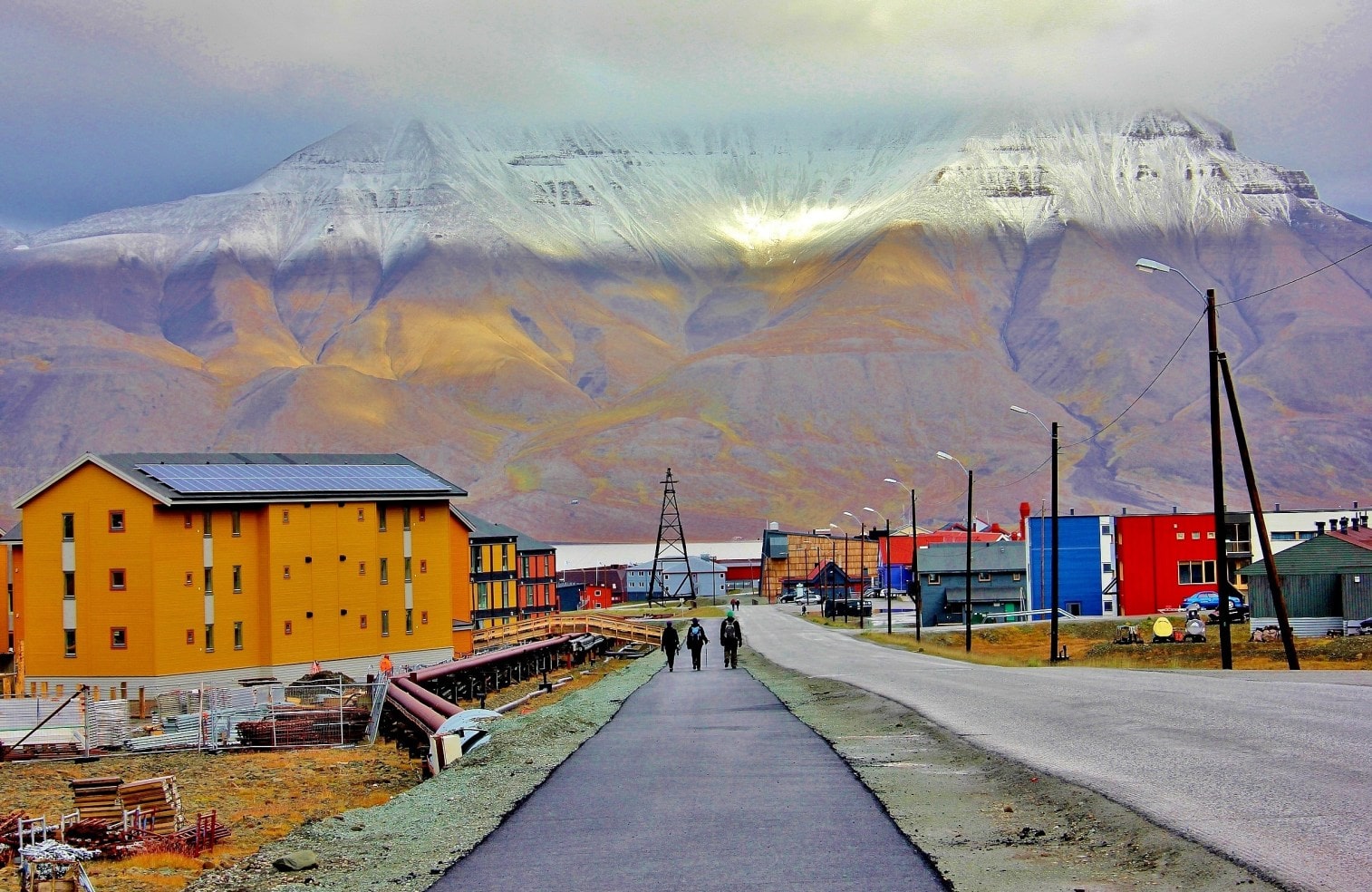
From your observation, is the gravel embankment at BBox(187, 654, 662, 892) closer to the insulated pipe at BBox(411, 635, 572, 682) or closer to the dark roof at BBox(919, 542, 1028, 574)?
the insulated pipe at BBox(411, 635, 572, 682)

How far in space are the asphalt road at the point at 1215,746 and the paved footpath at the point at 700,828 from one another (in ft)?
8.02

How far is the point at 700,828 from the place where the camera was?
15.0 metres

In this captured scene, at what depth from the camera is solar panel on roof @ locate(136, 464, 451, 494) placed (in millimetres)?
69312

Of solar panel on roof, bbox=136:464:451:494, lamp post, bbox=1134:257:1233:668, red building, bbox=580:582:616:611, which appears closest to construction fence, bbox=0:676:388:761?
solar panel on roof, bbox=136:464:451:494

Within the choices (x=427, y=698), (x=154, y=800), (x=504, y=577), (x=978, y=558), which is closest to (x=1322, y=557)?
(x=978, y=558)

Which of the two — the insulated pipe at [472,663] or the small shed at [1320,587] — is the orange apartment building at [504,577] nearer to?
the insulated pipe at [472,663]

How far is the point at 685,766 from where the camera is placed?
20.2 metres

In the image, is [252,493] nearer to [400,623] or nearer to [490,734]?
[400,623]

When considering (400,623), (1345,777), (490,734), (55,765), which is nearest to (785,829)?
(1345,777)

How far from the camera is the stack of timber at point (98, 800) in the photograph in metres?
21.3

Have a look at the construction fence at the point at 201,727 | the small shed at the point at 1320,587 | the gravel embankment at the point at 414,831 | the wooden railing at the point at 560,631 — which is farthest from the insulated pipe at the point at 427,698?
the small shed at the point at 1320,587

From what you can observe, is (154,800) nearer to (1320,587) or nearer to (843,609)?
(1320,587)

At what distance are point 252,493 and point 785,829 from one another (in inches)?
2308

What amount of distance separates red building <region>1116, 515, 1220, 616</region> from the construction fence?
6856 cm
